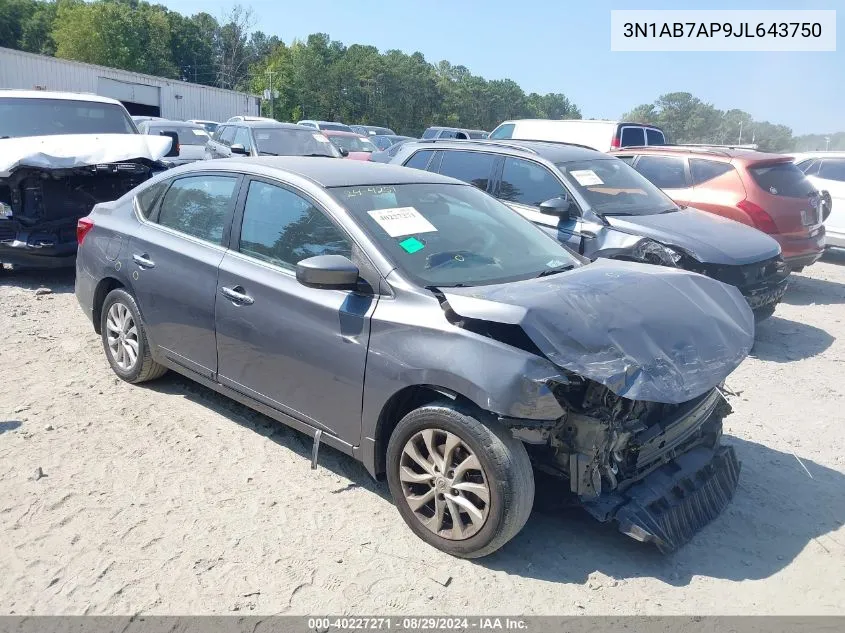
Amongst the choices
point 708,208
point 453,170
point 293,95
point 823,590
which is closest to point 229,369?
point 823,590

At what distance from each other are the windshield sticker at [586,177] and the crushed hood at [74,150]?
4.76 meters

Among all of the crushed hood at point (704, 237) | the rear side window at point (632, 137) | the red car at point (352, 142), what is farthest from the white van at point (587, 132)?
the crushed hood at point (704, 237)

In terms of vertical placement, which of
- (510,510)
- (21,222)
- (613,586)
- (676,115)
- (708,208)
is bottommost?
(613,586)

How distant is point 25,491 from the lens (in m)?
3.71

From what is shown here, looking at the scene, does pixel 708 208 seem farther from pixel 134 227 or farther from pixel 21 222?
pixel 21 222

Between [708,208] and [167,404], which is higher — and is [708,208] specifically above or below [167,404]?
above

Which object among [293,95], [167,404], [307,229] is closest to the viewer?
[307,229]

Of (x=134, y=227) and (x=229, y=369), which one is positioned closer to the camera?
(x=229, y=369)

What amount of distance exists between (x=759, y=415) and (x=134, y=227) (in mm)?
4703

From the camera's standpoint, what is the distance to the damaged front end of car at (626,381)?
311 centimetres

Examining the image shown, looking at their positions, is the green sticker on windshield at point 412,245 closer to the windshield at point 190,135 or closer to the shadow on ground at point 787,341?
the shadow on ground at point 787,341

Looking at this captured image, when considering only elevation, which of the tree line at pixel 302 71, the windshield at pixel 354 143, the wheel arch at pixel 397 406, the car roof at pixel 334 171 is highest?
the tree line at pixel 302 71

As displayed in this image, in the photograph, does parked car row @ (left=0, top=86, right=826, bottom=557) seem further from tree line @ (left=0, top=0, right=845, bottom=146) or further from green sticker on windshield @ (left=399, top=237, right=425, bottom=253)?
tree line @ (left=0, top=0, right=845, bottom=146)

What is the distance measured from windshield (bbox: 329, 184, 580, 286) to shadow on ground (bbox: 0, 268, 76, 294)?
209 inches
